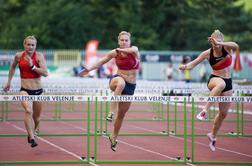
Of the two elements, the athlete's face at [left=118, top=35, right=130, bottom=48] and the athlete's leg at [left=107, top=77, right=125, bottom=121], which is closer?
the athlete's leg at [left=107, top=77, right=125, bottom=121]

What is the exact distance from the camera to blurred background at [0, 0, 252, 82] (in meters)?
77.8

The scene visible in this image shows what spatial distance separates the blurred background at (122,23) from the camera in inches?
3063

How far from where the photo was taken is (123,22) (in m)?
79.5

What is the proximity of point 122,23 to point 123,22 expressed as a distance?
0.15 meters

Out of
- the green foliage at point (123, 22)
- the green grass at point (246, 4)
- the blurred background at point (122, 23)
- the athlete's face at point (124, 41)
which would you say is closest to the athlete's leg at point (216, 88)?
the athlete's face at point (124, 41)

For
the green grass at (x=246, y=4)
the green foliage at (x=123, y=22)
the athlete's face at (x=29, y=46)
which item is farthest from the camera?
the green grass at (x=246, y=4)

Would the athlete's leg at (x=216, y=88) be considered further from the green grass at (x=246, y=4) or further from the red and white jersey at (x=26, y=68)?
the green grass at (x=246, y=4)

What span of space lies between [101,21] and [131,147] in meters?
67.0

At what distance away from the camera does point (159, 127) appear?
21906 millimetres

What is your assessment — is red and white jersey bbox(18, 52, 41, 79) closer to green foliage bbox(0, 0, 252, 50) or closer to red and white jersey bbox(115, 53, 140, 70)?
red and white jersey bbox(115, 53, 140, 70)

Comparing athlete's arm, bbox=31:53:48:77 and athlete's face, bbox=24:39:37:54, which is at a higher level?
athlete's face, bbox=24:39:37:54

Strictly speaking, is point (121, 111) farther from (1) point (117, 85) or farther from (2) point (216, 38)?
(2) point (216, 38)

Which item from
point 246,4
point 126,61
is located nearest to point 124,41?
point 126,61

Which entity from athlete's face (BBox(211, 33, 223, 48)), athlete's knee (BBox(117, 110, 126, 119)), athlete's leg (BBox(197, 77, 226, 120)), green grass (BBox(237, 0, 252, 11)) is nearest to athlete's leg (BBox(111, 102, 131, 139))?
athlete's knee (BBox(117, 110, 126, 119))
